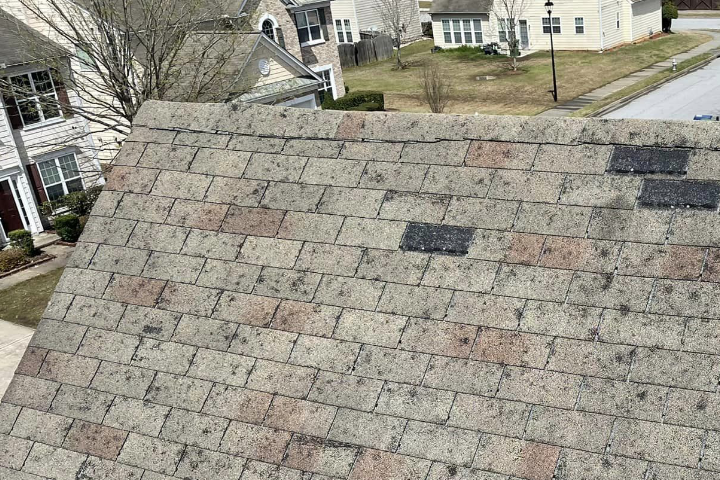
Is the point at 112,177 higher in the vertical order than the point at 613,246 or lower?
higher

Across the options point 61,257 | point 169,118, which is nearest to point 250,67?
point 61,257

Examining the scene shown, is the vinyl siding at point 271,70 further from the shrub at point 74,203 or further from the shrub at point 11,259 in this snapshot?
the shrub at point 11,259

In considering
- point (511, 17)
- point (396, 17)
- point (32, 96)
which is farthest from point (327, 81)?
point (396, 17)

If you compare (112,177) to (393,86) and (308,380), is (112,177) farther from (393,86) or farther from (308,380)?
(393,86)

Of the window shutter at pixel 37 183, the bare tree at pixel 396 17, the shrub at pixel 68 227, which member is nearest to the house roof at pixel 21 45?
the window shutter at pixel 37 183

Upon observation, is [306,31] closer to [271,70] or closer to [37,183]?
[271,70]

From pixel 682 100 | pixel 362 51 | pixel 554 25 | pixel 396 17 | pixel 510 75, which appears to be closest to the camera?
pixel 682 100
